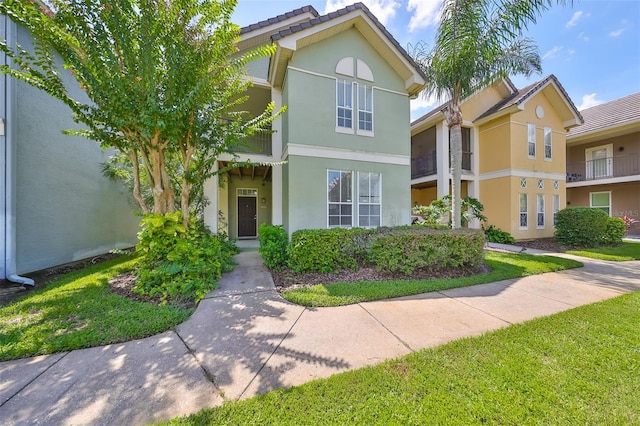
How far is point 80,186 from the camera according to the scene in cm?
804

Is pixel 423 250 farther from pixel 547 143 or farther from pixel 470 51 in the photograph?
pixel 547 143

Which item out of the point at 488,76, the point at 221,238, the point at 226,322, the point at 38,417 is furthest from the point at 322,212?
the point at 488,76

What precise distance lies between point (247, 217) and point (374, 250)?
8902 mm

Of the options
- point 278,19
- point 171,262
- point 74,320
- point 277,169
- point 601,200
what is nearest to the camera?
point 74,320

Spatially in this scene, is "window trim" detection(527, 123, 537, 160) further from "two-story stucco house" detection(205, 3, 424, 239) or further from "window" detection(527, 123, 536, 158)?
"two-story stucco house" detection(205, 3, 424, 239)

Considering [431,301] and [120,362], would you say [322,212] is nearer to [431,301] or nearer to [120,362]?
[431,301]

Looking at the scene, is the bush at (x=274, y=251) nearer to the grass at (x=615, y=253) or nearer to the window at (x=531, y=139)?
the grass at (x=615, y=253)

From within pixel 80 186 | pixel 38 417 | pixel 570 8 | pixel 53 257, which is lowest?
pixel 38 417

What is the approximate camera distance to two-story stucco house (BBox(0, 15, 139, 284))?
5.62 meters

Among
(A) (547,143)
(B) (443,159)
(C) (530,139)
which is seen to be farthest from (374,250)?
(A) (547,143)

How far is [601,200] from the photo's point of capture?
15945mm

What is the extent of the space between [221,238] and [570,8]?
1270 centimetres

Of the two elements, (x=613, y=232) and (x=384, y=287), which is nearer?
(x=384, y=287)

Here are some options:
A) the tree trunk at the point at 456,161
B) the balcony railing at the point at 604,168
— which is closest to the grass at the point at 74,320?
the tree trunk at the point at 456,161
